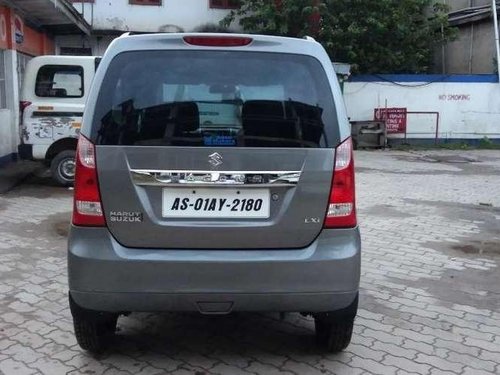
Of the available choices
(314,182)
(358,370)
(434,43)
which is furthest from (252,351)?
(434,43)

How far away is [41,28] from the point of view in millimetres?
16922

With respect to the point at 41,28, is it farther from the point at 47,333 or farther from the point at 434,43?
the point at 47,333

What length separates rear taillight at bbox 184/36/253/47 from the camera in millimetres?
3232

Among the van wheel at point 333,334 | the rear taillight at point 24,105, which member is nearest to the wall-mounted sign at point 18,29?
the rear taillight at point 24,105

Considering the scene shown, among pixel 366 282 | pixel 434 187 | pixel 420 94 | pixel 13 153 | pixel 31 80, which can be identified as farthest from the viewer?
pixel 420 94

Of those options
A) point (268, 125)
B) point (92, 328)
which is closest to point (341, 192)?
point (268, 125)

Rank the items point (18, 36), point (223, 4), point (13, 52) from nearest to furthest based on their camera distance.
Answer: point (13, 52) → point (18, 36) → point (223, 4)

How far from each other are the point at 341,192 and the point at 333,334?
3.01ft

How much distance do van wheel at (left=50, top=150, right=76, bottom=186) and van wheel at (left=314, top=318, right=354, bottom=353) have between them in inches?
266

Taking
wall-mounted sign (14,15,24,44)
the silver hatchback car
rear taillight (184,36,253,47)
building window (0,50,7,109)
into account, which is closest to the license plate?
the silver hatchback car

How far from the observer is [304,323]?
4227 millimetres

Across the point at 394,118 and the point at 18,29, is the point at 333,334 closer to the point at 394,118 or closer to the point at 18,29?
the point at 18,29

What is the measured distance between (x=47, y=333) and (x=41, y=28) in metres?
14.6

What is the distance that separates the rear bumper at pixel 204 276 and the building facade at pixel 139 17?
1851 centimetres
